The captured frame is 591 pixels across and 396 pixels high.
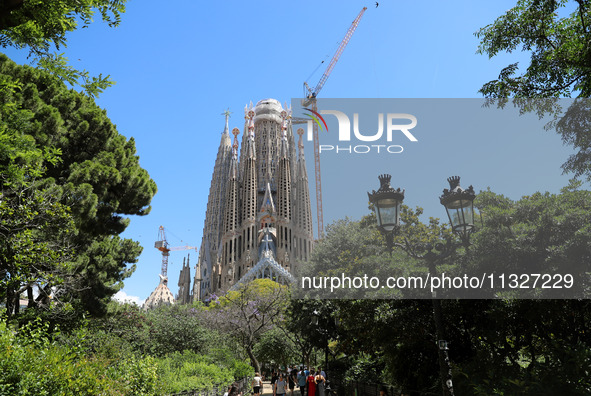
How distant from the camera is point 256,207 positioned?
85938mm

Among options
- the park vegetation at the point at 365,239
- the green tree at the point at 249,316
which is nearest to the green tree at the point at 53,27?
the park vegetation at the point at 365,239

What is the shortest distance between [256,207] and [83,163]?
245 ft

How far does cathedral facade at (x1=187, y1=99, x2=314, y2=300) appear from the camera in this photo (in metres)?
78.8

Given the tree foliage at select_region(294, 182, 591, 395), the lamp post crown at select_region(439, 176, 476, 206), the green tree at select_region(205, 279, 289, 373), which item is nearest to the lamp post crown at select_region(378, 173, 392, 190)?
the lamp post crown at select_region(439, 176, 476, 206)

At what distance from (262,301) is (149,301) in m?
94.8

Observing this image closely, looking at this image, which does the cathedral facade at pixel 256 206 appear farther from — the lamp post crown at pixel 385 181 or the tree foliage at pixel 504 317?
the lamp post crown at pixel 385 181

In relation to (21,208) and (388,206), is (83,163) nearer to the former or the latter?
(21,208)

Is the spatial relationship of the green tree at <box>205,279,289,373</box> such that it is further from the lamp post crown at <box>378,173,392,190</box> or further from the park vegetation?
the lamp post crown at <box>378,173,392,190</box>

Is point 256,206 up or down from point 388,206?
up

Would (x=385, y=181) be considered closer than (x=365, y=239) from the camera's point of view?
Yes

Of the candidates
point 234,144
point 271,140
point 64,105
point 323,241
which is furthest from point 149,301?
point 64,105

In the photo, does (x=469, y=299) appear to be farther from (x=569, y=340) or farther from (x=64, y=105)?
(x=64, y=105)

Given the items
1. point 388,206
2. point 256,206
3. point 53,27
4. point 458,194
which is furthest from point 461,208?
point 256,206

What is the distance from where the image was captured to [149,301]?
11431 cm
